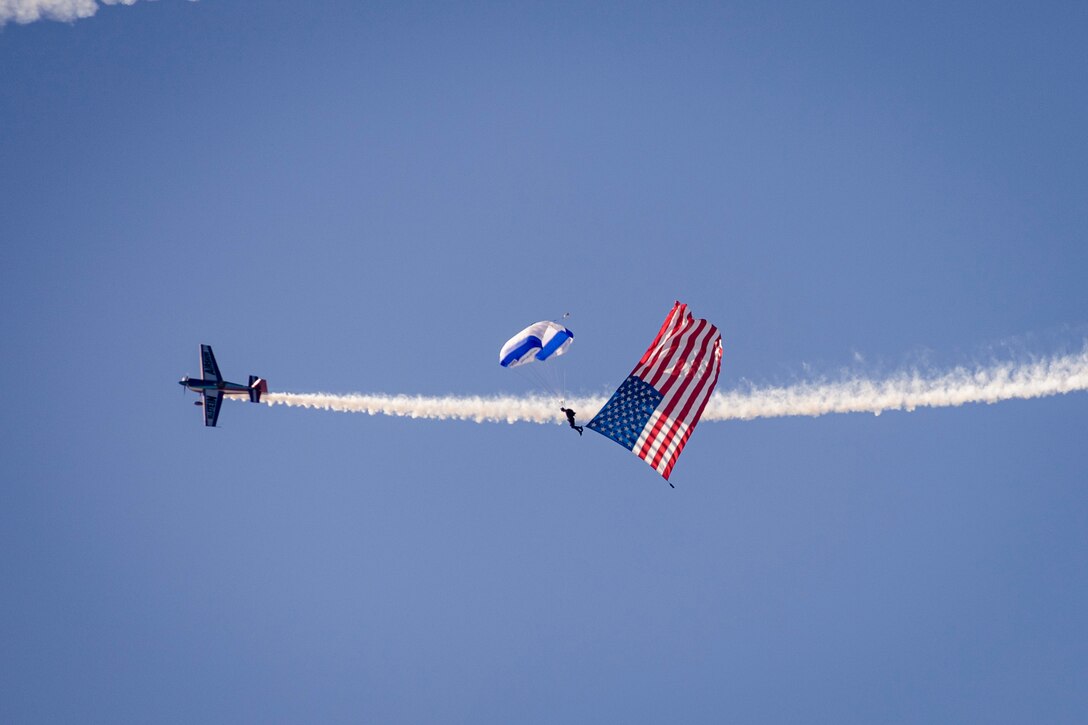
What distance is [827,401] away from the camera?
2367 inches

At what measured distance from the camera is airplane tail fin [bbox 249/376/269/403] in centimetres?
7475

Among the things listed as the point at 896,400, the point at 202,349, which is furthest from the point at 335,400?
the point at 896,400

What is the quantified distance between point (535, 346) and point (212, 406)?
112 ft

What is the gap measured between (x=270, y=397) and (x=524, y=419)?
1944cm

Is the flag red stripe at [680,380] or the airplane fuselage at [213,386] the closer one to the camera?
the flag red stripe at [680,380]

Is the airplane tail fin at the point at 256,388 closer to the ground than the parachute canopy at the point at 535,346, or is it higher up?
higher up

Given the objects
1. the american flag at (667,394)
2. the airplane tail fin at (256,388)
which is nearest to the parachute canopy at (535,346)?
the american flag at (667,394)

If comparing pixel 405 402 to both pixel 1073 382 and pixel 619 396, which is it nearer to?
pixel 619 396

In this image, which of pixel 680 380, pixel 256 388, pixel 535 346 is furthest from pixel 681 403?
pixel 256 388

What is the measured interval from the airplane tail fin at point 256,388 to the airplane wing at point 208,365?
2.09 meters

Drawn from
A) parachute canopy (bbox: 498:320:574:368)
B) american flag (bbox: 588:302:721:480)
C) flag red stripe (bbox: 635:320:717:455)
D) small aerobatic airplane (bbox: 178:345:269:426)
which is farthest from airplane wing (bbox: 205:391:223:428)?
flag red stripe (bbox: 635:320:717:455)

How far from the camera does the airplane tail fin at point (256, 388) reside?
7475 centimetres

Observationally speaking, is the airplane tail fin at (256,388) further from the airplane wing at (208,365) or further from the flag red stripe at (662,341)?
the flag red stripe at (662,341)

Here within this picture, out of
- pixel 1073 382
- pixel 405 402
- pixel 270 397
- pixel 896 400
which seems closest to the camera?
pixel 1073 382
